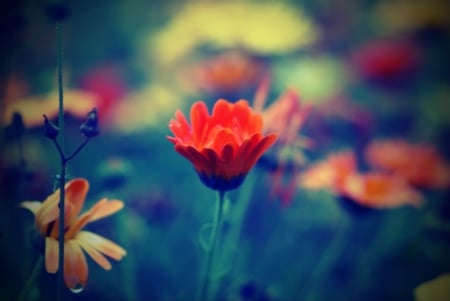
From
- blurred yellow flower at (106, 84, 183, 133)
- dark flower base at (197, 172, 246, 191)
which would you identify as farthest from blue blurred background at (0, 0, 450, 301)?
dark flower base at (197, 172, 246, 191)

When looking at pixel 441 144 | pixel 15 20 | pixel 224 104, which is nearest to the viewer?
pixel 224 104

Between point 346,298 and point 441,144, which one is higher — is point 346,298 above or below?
below

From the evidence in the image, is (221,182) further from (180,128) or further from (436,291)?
(436,291)

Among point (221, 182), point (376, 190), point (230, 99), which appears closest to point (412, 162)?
point (376, 190)

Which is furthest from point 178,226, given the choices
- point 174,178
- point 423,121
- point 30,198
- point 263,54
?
point 423,121

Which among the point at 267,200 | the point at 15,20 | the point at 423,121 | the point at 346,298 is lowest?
the point at 346,298

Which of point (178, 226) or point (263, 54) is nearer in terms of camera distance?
point (178, 226)

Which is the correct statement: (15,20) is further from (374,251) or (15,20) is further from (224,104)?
(374,251)

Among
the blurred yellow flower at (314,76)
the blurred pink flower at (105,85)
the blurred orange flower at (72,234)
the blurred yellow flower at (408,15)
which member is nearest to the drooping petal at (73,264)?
the blurred orange flower at (72,234)
